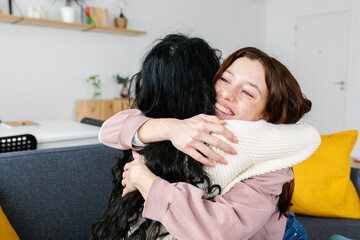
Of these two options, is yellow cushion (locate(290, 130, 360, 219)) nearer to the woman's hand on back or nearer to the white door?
→ the woman's hand on back

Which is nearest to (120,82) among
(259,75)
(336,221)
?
(336,221)

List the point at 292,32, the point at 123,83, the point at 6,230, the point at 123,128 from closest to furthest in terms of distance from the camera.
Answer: the point at 123,128 < the point at 6,230 < the point at 123,83 < the point at 292,32

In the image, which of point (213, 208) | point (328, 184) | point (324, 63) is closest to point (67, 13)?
point (328, 184)

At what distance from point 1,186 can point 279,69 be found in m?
1.16

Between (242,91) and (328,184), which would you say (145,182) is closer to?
(242,91)

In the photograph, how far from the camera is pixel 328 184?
1854 millimetres

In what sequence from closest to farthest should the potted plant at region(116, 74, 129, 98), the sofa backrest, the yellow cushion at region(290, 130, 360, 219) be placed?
1. the sofa backrest
2. the yellow cushion at region(290, 130, 360, 219)
3. the potted plant at region(116, 74, 129, 98)

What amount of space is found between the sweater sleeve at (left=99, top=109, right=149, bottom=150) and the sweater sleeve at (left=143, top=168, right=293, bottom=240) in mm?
209

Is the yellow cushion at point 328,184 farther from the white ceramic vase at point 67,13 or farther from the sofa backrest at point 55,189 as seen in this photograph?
the white ceramic vase at point 67,13

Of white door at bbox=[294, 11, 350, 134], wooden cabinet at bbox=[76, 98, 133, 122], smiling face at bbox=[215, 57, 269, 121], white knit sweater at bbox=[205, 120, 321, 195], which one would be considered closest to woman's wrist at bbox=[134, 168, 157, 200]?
white knit sweater at bbox=[205, 120, 321, 195]

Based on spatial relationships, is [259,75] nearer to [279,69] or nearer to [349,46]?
[279,69]

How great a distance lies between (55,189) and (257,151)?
3.39 ft

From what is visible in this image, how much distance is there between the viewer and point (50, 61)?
414 centimetres

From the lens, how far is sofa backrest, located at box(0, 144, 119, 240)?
147 cm
